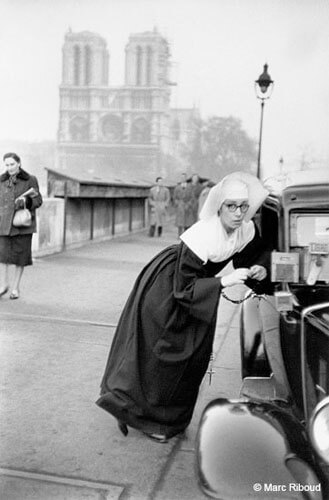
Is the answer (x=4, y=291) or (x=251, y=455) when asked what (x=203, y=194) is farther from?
(x=251, y=455)

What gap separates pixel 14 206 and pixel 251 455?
4.89 metres

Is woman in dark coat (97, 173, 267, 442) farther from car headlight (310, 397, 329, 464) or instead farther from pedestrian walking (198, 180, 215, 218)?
pedestrian walking (198, 180, 215, 218)

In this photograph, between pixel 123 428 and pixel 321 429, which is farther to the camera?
pixel 123 428

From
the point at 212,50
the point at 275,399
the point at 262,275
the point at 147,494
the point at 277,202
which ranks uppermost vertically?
the point at 212,50

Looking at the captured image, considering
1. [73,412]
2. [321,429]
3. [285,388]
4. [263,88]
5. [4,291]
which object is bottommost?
[73,412]


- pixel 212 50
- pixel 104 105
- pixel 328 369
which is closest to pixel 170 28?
pixel 212 50

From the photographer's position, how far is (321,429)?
1852mm

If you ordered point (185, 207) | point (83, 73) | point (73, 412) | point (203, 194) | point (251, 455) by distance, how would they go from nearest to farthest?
1. point (251, 455)
2. point (73, 412)
3. point (83, 73)
4. point (203, 194)
5. point (185, 207)

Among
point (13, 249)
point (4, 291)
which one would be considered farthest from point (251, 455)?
point (4, 291)

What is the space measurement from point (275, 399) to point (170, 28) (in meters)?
1.89

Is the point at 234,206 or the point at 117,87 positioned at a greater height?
the point at 117,87

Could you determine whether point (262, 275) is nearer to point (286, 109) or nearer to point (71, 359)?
point (286, 109)

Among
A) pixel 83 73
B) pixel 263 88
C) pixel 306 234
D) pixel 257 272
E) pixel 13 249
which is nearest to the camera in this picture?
pixel 257 272

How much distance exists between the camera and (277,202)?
3.13 metres
